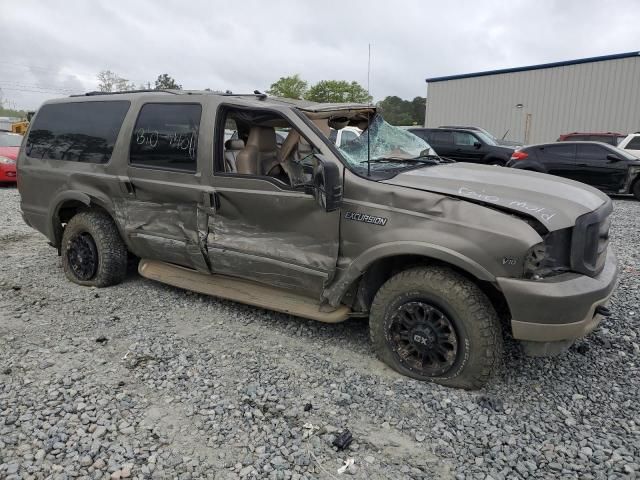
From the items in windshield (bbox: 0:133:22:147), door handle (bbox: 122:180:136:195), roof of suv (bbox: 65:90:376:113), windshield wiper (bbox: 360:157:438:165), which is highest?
roof of suv (bbox: 65:90:376:113)

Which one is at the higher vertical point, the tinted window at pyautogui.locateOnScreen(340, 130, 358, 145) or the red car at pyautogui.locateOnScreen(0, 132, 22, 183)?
the tinted window at pyautogui.locateOnScreen(340, 130, 358, 145)

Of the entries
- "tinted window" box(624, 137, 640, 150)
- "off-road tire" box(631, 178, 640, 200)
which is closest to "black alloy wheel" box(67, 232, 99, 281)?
"off-road tire" box(631, 178, 640, 200)

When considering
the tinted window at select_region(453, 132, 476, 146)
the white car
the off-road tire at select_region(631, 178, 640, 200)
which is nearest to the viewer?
the off-road tire at select_region(631, 178, 640, 200)

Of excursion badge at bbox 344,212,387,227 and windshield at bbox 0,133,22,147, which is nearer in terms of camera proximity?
excursion badge at bbox 344,212,387,227

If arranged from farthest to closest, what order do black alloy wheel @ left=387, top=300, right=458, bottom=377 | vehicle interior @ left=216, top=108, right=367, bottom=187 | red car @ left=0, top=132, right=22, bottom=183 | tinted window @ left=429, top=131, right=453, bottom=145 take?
Answer: tinted window @ left=429, top=131, right=453, bottom=145 → red car @ left=0, top=132, right=22, bottom=183 → vehicle interior @ left=216, top=108, right=367, bottom=187 → black alloy wheel @ left=387, top=300, right=458, bottom=377

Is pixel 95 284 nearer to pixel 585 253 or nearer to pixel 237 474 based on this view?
pixel 237 474

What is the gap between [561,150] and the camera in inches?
468

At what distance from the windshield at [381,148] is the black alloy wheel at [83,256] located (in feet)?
9.47

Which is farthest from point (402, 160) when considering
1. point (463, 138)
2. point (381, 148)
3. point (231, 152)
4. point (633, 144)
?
point (633, 144)

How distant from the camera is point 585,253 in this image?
9.82 feet

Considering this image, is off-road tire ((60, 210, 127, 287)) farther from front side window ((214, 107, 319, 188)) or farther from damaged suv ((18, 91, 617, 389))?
front side window ((214, 107, 319, 188))

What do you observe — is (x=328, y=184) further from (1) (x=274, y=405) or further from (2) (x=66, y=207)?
(2) (x=66, y=207)

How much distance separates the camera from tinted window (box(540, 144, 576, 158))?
11.7 metres

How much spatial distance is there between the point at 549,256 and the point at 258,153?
2.39 meters
